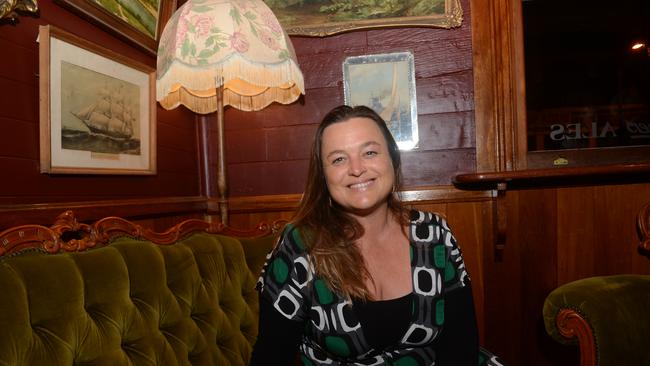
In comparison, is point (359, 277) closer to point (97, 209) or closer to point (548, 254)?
point (97, 209)

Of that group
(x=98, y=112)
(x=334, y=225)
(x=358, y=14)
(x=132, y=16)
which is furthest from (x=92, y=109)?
(x=358, y=14)

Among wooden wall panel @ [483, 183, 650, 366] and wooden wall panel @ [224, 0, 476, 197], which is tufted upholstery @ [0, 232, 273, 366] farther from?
wooden wall panel @ [483, 183, 650, 366]

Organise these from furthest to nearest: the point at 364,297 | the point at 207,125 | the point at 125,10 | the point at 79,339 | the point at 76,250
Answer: the point at 207,125
the point at 125,10
the point at 364,297
the point at 76,250
the point at 79,339

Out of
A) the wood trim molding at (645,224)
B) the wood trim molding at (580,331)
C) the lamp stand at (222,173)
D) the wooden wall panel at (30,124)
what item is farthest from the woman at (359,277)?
the wood trim molding at (645,224)

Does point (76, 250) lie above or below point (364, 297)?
above

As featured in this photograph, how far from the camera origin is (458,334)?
1.52 m

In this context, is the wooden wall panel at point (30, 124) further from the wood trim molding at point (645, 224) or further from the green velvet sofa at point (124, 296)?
the wood trim molding at point (645, 224)

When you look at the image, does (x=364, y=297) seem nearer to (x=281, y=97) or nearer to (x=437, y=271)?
(x=437, y=271)

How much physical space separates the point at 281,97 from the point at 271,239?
634 mm

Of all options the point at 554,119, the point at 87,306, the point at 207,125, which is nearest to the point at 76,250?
the point at 87,306

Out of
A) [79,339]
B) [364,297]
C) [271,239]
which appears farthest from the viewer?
[271,239]

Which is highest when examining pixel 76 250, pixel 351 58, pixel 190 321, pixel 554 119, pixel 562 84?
pixel 351 58

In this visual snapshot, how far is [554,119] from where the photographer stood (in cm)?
255

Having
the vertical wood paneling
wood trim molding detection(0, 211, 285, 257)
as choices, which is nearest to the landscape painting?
wood trim molding detection(0, 211, 285, 257)
